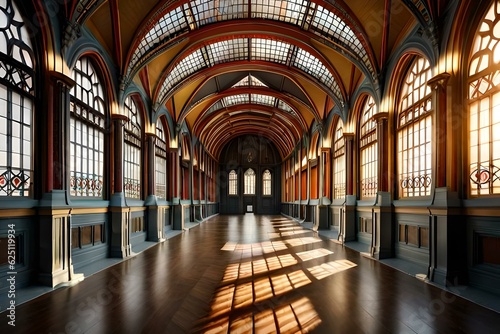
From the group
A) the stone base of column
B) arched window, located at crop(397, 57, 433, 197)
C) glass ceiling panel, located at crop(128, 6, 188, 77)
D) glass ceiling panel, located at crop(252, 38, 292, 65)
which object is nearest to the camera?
the stone base of column

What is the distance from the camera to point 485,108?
7.02 meters

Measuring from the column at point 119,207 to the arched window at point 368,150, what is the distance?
33.9 feet

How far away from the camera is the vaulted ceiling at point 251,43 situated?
1042 centimetres

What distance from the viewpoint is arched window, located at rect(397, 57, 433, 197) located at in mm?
9258

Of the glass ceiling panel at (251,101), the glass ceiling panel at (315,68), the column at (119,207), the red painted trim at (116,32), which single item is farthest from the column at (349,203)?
the glass ceiling panel at (251,101)

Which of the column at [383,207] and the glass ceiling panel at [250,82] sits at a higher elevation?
the glass ceiling panel at [250,82]

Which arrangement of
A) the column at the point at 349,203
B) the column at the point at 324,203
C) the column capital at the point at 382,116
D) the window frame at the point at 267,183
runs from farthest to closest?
the window frame at the point at 267,183 < the column at the point at 324,203 < the column at the point at 349,203 < the column capital at the point at 382,116

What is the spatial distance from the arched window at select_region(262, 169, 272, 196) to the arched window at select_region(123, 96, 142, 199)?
31481 mm

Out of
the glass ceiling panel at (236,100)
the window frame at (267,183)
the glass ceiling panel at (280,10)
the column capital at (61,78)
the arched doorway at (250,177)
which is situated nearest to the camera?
the column capital at (61,78)

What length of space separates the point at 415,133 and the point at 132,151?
38.6ft

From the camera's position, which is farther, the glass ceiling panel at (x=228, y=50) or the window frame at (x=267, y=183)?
the window frame at (x=267, y=183)

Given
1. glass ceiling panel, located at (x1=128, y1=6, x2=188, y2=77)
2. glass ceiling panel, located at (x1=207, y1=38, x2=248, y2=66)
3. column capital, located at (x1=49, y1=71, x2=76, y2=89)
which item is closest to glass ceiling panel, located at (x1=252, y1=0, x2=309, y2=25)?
glass ceiling panel, located at (x1=207, y1=38, x2=248, y2=66)

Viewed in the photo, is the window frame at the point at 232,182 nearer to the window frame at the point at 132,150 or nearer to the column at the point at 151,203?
the column at the point at 151,203

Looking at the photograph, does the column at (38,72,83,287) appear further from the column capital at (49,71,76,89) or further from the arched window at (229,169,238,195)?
the arched window at (229,169,238,195)
